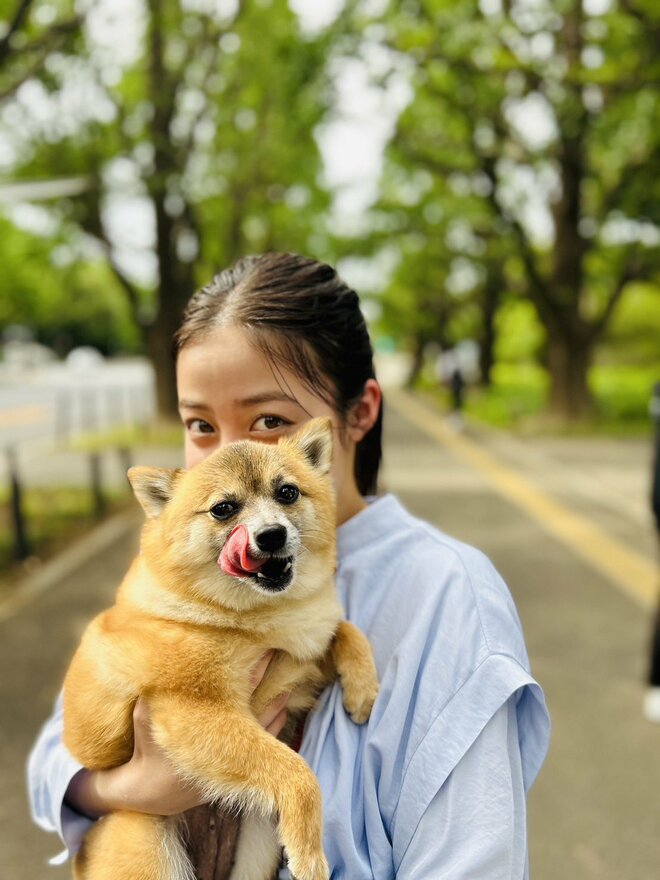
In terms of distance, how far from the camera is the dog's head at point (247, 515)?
1.89m

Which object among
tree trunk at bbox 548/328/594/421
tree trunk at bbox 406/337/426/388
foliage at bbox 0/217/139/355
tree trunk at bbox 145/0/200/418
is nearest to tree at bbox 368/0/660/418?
tree trunk at bbox 548/328/594/421

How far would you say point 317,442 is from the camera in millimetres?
2004

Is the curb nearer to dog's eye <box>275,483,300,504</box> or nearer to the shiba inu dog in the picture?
the shiba inu dog

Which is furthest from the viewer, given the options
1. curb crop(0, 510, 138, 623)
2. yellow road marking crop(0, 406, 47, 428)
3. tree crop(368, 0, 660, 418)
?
yellow road marking crop(0, 406, 47, 428)

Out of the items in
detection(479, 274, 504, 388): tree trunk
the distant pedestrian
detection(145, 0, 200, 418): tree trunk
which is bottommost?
detection(479, 274, 504, 388): tree trunk

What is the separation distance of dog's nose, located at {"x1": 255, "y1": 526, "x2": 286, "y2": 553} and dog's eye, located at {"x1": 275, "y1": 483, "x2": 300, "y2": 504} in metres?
0.18

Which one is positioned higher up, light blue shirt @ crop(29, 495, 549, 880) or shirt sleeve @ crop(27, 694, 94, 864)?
light blue shirt @ crop(29, 495, 549, 880)

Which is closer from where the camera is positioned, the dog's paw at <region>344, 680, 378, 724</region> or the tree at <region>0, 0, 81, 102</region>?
the dog's paw at <region>344, 680, 378, 724</region>

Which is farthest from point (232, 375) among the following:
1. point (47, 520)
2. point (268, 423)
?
point (47, 520)

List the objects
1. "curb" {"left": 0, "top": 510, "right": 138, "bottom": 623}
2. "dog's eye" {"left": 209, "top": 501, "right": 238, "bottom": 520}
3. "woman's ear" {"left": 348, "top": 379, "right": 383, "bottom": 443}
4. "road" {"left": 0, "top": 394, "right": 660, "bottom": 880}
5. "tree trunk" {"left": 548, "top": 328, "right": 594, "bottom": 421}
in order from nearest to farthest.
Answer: "dog's eye" {"left": 209, "top": 501, "right": 238, "bottom": 520}
"woman's ear" {"left": 348, "top": 379, "right": 383, "bottom": 443}
"road" {"left": 0, "top": 394, "right": 660, "bottom": 880}
"curb" {"left": 0, "top": 510, "right": 138, "bottom": 623}
"tree trunk" {"left": 548, "top": 328, "right": 594, "bottom": 421}

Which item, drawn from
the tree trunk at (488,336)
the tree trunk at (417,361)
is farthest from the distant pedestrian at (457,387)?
the tree trunk at (417,361)

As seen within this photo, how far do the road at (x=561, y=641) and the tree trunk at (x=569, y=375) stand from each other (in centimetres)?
700

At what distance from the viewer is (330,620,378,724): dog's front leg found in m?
1.81

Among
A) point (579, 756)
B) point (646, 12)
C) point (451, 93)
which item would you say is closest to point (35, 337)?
point (451, 93)
